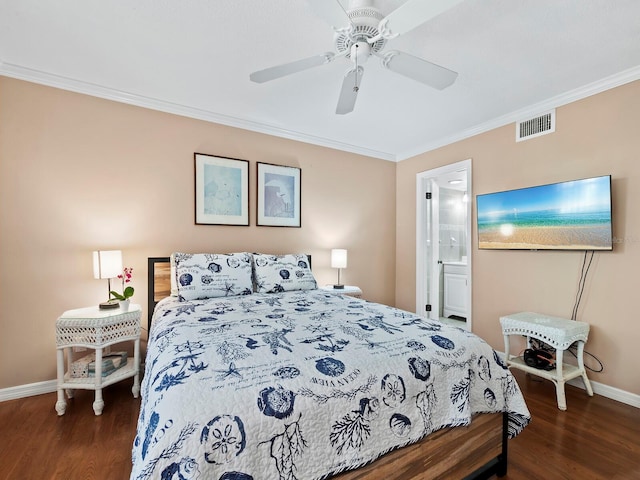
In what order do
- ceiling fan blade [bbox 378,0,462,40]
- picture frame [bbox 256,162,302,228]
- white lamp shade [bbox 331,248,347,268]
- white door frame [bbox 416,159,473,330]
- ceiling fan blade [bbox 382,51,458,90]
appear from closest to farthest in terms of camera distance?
ceiling fan blade [bbox 378,0,462,40]
ceiling fan blade [bbox 382,51,458,90]
picture frame [bbox 256,162,302,228]
white lamp shade [bbox 331,248,347,268]
white door frame [bbox 416,159,473,330]

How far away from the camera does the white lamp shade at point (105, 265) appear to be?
2.37 metres

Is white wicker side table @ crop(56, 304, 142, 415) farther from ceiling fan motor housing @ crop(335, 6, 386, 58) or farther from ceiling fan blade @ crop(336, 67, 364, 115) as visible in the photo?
ceiling fan motor housing @ crop(335, 6, 386, 58)

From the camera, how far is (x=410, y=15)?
1.41 metres

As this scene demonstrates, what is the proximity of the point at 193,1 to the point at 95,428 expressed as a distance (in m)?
2.70

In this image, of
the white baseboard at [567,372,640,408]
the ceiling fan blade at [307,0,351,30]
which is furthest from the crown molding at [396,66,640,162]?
the white baseboard at [567,372,640,408]

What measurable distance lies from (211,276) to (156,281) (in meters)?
0.63

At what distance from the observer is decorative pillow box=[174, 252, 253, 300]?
248 cm

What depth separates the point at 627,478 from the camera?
61.6 inches

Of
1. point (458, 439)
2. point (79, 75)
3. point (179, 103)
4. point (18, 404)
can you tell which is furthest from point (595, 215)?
point (18, 404)

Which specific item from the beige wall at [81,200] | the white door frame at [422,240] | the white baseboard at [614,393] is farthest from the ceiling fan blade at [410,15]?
the white baseboard at [614,393]

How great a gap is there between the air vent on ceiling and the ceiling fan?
1.64 m

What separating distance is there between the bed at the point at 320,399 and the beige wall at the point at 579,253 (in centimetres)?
155

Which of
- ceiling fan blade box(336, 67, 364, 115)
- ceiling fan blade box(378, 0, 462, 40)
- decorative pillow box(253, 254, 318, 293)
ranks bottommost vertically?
decorative pillow box(253, 254, 318, 293)

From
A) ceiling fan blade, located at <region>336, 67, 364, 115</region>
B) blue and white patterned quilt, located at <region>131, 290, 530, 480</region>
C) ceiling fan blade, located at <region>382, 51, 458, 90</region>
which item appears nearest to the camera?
blue and white patterned quilt, located at <region>131, 290, 530, 480</region>
